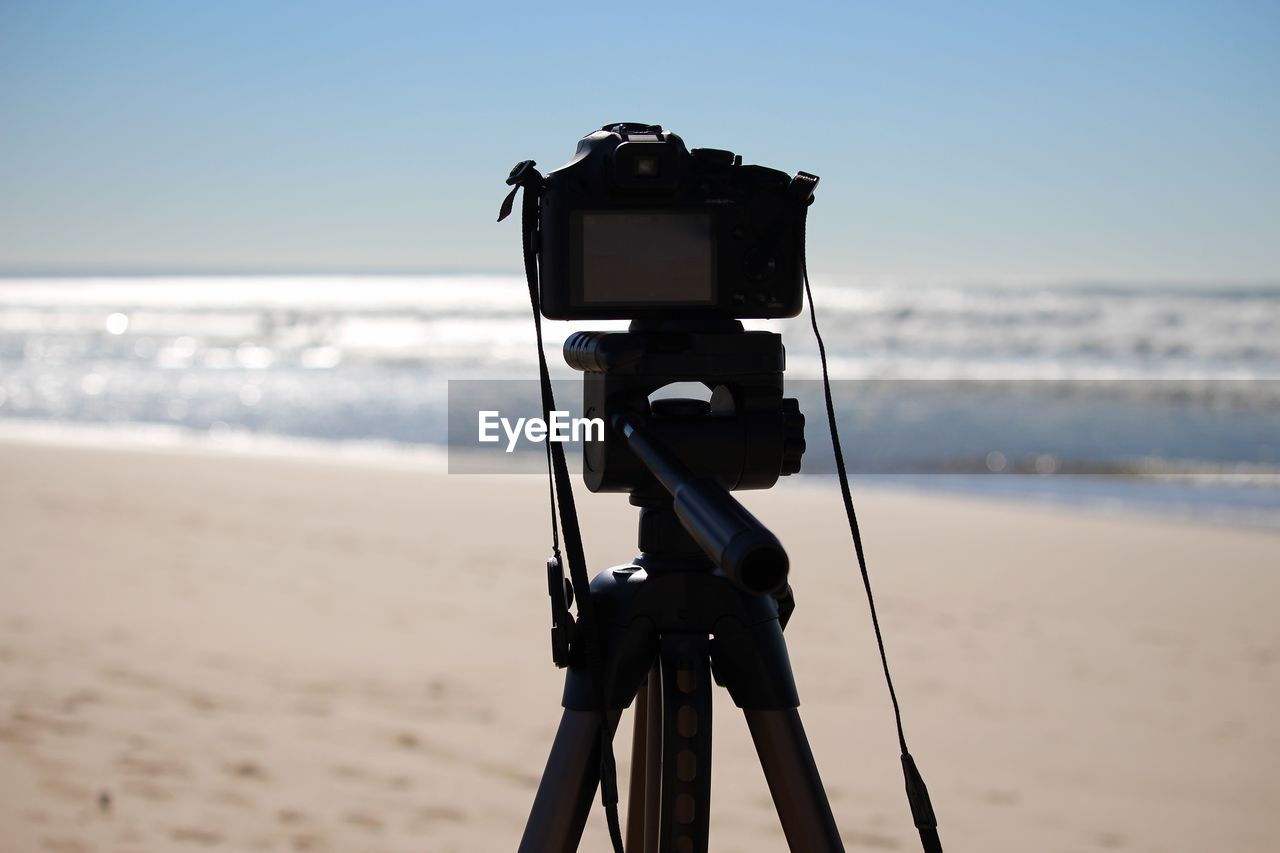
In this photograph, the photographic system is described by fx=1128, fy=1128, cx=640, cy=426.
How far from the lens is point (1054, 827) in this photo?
247cm

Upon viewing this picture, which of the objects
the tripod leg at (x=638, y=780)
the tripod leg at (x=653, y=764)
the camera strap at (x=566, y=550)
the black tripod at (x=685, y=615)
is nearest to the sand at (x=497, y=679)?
the tripod leg at (x=638, y=780)

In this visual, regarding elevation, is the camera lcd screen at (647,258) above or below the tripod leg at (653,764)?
above

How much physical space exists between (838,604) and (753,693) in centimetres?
306

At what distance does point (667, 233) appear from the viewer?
1066 millimetres

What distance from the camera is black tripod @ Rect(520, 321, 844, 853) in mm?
1057

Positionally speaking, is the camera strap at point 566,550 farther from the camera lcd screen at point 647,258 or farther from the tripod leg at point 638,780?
the tripod leg at point 638,780

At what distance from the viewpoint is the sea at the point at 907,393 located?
745 centimetres

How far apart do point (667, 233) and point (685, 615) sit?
38cm

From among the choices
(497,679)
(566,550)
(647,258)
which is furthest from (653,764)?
(497,679)

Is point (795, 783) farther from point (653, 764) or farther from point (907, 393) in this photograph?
point (907, 393)

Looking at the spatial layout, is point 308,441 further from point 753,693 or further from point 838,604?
point 753,693

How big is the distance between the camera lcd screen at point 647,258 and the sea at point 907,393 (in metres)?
2.87

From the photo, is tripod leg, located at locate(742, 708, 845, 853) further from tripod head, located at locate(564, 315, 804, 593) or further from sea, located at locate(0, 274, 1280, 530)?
sea, located at locate(0, 274, 1280, 530)

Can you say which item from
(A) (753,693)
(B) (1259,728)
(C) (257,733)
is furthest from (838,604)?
(A) (753,693)
